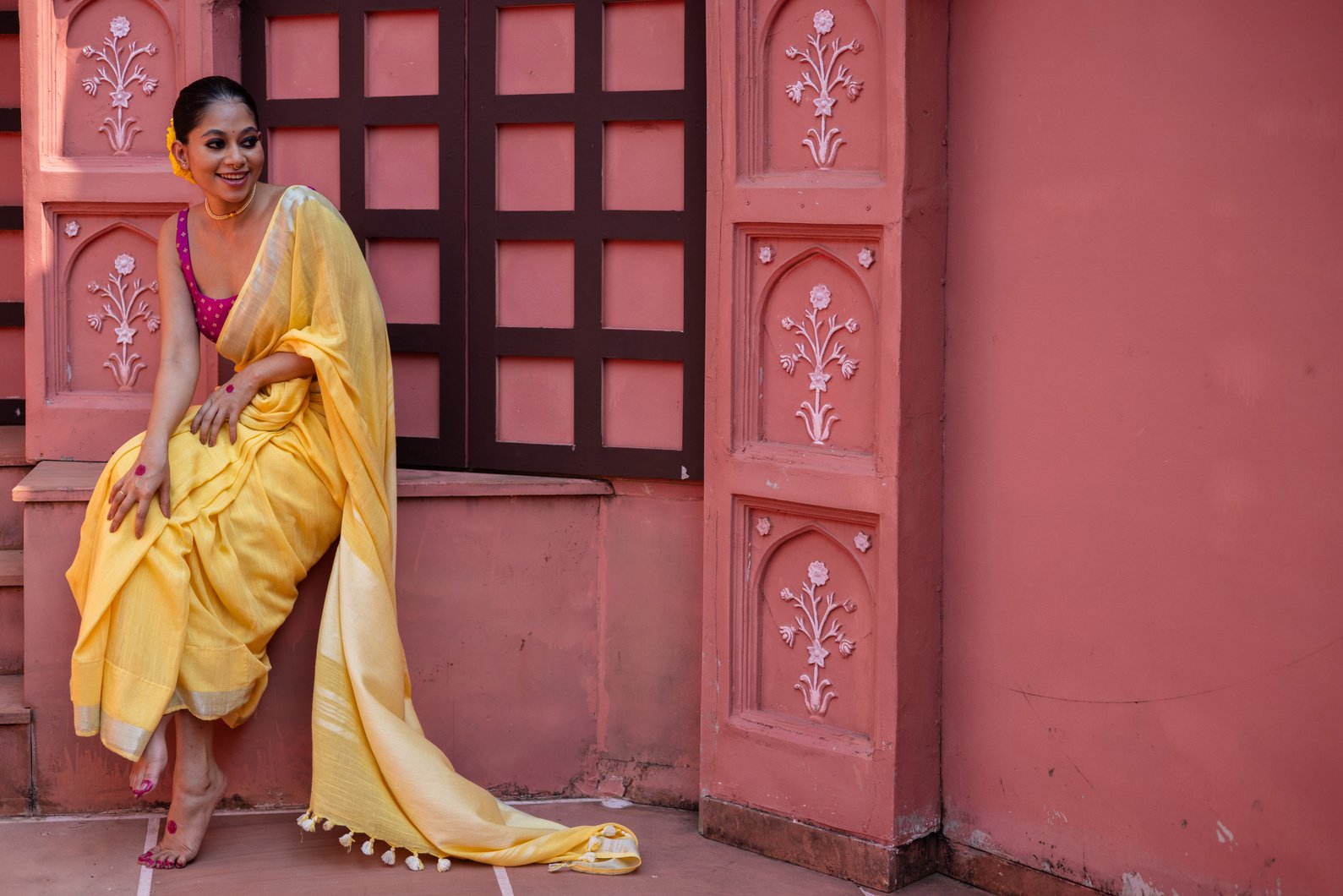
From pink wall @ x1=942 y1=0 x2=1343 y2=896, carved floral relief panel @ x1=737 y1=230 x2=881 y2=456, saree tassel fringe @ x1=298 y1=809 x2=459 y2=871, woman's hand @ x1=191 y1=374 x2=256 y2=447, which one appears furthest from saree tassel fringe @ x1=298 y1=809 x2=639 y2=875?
carved floral relief panel @ x1=737 y1=230 x2=881 y2=456

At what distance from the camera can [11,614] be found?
4199 mm

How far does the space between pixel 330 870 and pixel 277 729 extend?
20.0 inches

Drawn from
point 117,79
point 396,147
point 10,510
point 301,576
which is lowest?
point 301,576

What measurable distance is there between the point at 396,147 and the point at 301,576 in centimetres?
123

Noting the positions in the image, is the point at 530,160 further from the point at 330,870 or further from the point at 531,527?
the point at 330,870

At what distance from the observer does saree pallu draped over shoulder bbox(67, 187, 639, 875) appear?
3551mm

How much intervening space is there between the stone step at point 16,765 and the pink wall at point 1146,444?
2367mm

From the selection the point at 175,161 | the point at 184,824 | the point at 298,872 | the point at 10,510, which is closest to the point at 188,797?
the point at 184,824

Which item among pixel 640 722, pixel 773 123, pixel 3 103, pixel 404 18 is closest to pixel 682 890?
pixel 640 722

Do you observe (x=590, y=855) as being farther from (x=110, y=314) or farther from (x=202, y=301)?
(x=110, y=314)

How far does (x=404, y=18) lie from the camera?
13.8ft

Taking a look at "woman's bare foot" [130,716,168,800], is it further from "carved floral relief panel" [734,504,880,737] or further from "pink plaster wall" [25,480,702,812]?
"carved floral relief panel" [734,504,880,737]

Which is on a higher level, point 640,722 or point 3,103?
point 3,103

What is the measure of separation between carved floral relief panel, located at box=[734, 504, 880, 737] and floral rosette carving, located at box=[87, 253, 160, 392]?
5.82 feet
